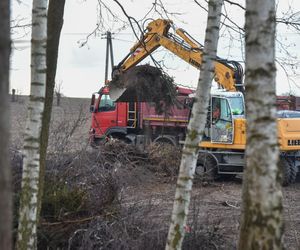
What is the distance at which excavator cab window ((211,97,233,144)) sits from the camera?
15.4m

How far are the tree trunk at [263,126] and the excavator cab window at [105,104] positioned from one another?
53.8 ft

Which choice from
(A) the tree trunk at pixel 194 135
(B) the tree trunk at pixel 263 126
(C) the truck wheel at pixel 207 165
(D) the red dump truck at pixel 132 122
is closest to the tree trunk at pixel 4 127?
(B) the tree trunk at pixel 263 126

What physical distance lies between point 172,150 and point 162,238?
9289 millimetres

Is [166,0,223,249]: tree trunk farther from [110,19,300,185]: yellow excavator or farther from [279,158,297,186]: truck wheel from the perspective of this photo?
[279,158,297,186]: truck wheel

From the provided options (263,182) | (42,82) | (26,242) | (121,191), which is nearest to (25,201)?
(26,242)

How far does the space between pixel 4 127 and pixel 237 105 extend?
14.0 m

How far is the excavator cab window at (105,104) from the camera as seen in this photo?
19377mm

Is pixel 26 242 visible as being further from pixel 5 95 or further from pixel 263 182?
pixel 5 95

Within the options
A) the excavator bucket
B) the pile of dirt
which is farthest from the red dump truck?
the pile of dirt

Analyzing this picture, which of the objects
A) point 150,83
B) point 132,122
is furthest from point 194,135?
point 132,122

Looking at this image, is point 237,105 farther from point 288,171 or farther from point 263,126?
point 263,126

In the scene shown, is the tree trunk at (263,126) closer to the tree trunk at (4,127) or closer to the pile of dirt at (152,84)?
the tree trunk at (4,127)

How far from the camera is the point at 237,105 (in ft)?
50.8

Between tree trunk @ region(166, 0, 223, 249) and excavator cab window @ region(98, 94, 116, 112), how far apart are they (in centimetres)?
1525
